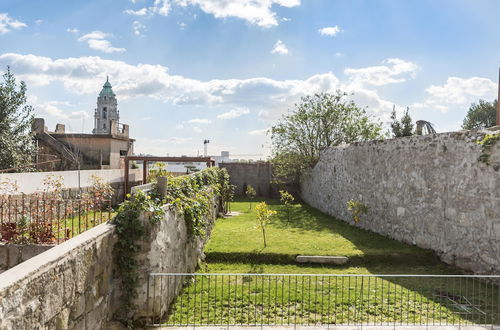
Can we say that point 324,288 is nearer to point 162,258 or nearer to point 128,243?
point 162,258

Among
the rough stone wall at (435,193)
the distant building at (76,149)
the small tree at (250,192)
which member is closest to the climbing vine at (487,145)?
the rough stone wall at (435,193)

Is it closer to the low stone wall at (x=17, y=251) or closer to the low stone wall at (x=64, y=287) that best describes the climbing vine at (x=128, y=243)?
the low stone wall at (x=64, y=287)

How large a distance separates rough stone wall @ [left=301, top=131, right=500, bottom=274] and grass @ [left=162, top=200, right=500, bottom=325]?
0.54 m

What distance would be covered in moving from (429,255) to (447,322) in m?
3.95

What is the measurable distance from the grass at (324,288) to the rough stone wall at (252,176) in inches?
474

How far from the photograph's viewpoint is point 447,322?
5762mm

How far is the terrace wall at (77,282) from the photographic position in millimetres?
2867

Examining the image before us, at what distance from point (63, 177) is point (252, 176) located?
12831 mm

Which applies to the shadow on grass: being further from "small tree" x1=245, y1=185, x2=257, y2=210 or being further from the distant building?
the distant building

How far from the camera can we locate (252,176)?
24.2 metres

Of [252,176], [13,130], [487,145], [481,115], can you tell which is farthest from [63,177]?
[481,115]

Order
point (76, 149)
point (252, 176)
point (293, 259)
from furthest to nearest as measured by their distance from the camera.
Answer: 1. point (252, 176)
2. point (76, 149)
3. point (293, 259)

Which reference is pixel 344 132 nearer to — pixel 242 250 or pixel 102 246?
pixel 242 250

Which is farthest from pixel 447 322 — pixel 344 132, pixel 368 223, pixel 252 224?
pixel 344 132
